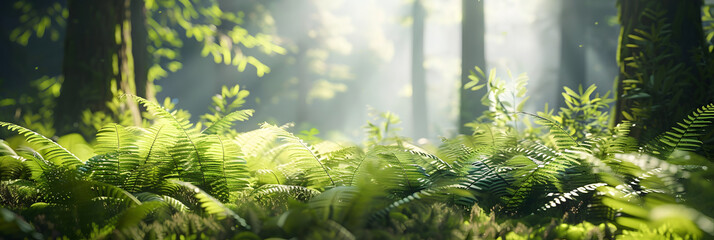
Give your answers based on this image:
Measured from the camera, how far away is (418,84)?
31.1 meters

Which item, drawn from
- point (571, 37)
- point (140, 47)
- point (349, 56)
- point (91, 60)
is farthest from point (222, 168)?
point (349, 56)

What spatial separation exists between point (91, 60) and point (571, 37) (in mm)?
17001

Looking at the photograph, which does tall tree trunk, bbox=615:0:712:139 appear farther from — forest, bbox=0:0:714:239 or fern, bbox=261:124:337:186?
fern, bbox=261:124:337:186

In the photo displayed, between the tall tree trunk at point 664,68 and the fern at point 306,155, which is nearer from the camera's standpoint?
the fern at point 306,155

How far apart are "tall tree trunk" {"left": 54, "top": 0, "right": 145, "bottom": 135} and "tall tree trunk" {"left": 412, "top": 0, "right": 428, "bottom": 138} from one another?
26.0 meters

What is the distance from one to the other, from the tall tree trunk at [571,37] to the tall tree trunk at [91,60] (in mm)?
15524

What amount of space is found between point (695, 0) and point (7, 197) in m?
4.69

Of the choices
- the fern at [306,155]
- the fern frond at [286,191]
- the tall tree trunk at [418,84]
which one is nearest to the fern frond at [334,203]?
the fern frond at [286,191]

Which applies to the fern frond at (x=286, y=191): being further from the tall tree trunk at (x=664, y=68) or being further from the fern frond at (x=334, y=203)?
the tall tree trunk at (x=664, y=68)

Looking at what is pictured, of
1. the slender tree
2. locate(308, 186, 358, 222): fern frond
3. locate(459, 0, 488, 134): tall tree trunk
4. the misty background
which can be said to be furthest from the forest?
the slender tree

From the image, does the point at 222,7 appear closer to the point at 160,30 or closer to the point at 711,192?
the point at 160,30

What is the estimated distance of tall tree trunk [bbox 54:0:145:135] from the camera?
4.68 meters

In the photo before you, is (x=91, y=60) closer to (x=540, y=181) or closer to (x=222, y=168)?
(x=222, y=168)

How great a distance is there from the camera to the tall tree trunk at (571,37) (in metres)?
15.8
